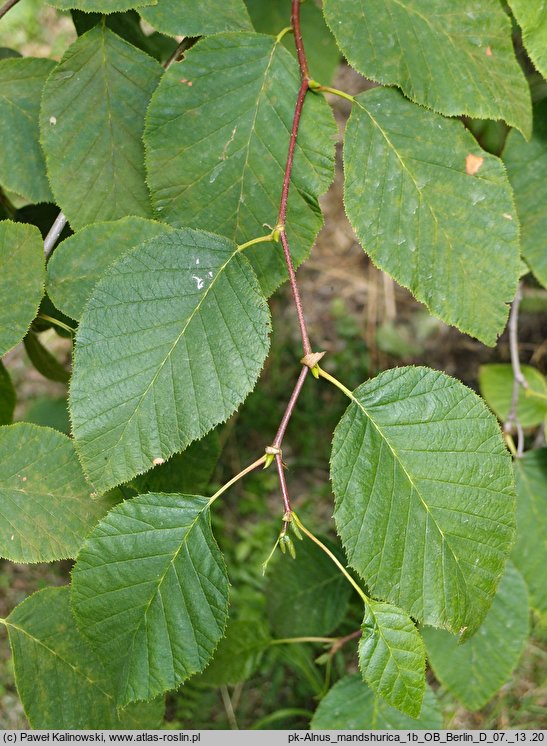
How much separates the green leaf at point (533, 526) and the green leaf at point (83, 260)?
842mm

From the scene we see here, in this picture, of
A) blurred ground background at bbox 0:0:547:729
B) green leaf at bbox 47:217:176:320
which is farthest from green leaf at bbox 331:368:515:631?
blurred ground background at bbox 0:0:547:729

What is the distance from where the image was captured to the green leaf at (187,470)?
1010mm

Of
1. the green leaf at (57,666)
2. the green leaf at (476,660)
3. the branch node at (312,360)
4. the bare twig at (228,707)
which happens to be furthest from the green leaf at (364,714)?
the bare twig at (228,707)

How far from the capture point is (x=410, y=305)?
8.04 ft

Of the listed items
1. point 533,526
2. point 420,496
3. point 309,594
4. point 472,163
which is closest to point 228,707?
point 309,594

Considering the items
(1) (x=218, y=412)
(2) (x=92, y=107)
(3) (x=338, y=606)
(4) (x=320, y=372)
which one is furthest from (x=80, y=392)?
(3) (x=338, y=606)

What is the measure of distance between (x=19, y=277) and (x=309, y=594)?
0.99 m

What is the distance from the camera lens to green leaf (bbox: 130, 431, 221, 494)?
3.31 ft

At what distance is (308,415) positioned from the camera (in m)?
2.28

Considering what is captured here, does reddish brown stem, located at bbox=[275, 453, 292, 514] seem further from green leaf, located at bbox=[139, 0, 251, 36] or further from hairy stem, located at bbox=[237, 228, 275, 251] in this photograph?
green leaf, located at bbox=[139, 0, 251, 36]

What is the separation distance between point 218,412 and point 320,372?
0.45 ft

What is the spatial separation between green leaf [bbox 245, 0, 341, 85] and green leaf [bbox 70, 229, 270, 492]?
69 centimetres

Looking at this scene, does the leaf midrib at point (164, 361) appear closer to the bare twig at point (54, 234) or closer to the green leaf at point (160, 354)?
the green leaf at point (160, 354)

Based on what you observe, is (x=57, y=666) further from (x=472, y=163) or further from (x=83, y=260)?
(x=472, y=163)
